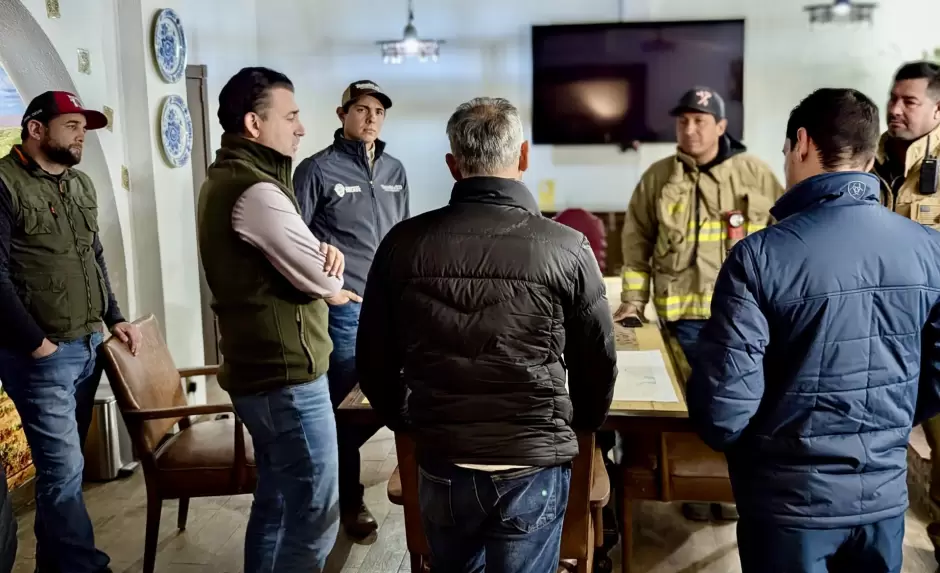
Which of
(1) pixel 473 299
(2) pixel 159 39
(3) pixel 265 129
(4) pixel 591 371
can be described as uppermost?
(2) pixel 159 39

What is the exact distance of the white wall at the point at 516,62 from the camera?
473 cm

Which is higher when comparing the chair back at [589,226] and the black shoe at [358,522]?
the chair back at [589,226]

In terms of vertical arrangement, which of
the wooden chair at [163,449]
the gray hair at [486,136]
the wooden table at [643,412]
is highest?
the gray hair at [486,136]

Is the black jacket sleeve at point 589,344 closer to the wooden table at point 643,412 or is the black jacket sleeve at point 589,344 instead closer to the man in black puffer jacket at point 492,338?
the man in black puffer jacket at point 492,338

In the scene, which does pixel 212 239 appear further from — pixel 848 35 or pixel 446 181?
pixel 848 35

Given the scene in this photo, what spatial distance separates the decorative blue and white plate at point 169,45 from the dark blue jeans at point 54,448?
1.67 meters

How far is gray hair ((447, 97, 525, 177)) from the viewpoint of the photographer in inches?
52.7

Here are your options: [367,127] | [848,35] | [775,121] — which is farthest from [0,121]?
[848,35]

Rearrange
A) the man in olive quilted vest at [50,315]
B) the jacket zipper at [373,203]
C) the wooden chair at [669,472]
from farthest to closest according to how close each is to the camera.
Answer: the jacket zipper at [373,203]
the man in olive quilted vest at [50,315]
the wooden chair at [669,472]

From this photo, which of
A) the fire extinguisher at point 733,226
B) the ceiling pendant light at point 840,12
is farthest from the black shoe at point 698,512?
the ceiling pendant light at point 840,12

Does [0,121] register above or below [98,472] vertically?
above

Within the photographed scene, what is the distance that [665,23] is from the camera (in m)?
4.74

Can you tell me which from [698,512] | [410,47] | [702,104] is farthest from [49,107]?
[410,47]

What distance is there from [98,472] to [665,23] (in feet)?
13.3
